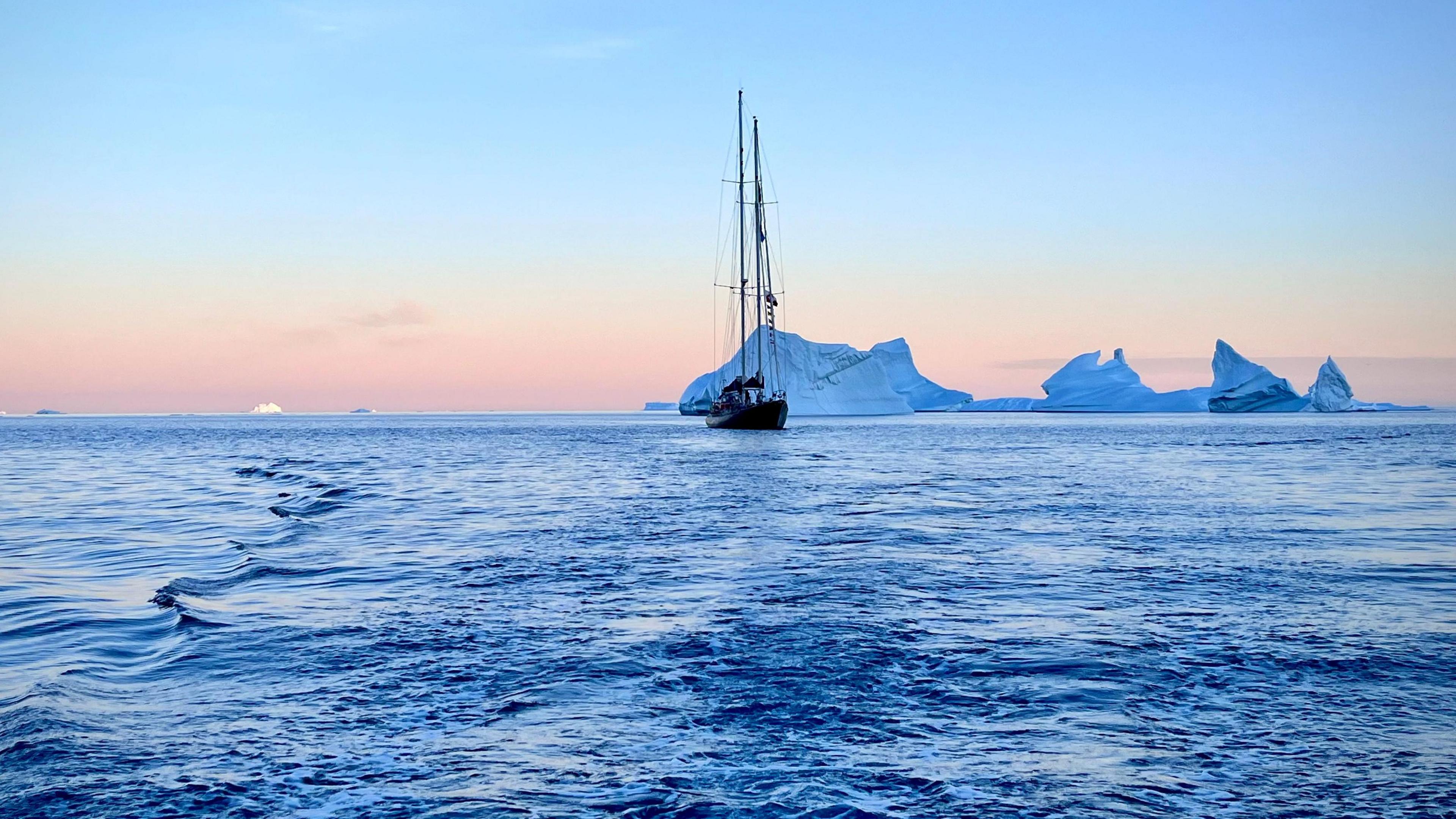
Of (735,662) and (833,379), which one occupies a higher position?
(833,379)

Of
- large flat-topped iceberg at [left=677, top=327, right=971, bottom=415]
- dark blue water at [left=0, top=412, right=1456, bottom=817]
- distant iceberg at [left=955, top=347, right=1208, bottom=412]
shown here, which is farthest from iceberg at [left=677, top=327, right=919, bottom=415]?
dark blue water at [left=0, top=412, right=1456, bottom=817]

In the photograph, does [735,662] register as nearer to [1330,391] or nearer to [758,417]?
[758,417]

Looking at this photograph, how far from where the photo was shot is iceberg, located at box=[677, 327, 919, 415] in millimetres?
101312

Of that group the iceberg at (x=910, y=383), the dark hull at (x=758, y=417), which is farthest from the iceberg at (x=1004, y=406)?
the dark hull at (x=758, y=417)

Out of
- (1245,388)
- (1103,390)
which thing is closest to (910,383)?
(1103,390)

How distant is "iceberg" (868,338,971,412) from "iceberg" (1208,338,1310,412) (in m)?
34.2

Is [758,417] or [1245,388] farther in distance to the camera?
[1245,388]

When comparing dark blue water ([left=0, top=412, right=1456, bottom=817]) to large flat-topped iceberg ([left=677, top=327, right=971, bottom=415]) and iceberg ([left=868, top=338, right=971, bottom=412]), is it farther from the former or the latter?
iceberg ([left=868, top=338, right=971, bottom=412])

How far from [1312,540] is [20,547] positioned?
52.9 feet

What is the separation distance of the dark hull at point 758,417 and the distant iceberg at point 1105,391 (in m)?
76.1

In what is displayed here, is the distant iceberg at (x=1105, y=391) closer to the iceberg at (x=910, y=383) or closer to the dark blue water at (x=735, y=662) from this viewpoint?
the iceberg at (x=910, y=383)

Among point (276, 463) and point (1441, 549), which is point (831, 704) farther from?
point (276, 463)

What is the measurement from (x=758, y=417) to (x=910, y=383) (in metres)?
78.4

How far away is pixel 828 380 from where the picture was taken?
109000 millimetres
